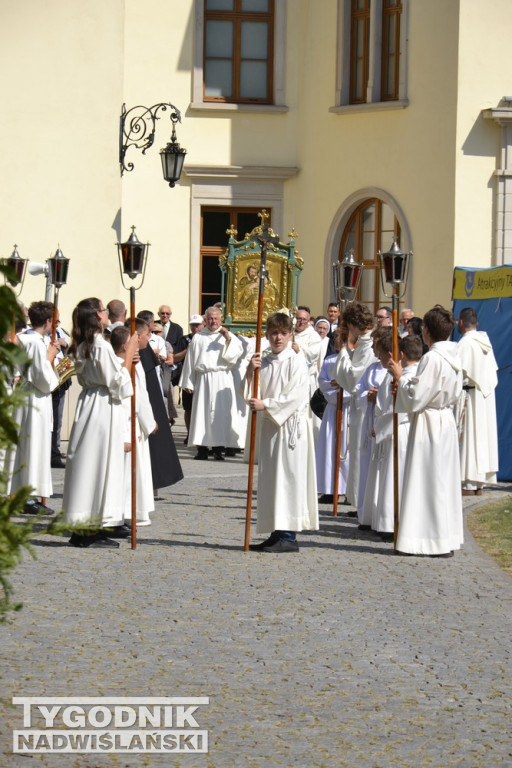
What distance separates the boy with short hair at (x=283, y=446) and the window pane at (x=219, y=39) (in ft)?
50.3

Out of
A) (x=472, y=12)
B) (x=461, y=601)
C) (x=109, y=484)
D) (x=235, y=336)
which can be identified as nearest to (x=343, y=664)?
(x=461, y=601)

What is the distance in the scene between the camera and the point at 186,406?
20.1m

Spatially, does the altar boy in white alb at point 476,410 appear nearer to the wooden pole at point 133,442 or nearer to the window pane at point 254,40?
the wooden pole at point 133,442

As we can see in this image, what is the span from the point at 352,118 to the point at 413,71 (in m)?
1.55

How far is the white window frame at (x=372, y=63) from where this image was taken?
23000 mm

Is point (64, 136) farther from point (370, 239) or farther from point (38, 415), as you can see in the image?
→ point (38, 415)

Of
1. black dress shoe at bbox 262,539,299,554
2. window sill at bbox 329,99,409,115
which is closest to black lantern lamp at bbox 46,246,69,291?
black dress shoe at bbox 262,539,299,554

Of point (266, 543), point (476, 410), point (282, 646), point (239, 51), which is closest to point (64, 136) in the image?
point (239, 51)

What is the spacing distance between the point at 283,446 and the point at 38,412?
251 centimetres

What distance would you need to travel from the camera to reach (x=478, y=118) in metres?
22.1

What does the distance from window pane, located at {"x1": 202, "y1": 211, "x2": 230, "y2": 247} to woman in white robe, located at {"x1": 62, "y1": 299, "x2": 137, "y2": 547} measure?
14452 mm

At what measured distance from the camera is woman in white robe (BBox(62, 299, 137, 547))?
35.3 ft

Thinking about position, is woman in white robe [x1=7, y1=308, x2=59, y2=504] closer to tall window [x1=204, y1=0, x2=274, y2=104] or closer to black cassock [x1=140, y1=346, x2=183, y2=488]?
black cassock [x1=140, y1=346, x2=183, y2=488]

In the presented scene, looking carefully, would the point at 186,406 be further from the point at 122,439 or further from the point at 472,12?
the point at 122,439
